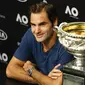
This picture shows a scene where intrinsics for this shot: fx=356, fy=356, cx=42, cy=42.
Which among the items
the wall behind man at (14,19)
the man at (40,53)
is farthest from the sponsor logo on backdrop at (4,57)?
the man at (40,53)

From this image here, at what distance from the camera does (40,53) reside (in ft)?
8.55

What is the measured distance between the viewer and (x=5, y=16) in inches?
141

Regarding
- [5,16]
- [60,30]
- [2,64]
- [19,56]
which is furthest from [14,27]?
[60,30]

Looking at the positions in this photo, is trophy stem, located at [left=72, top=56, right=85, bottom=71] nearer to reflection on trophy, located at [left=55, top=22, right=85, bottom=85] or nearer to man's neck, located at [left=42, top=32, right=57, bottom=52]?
reflection on trophy, located at [left=55, top=22, right=85, bottom=85]

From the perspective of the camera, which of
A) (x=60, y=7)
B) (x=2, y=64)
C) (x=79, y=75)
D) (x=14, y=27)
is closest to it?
(x=79, y=75)

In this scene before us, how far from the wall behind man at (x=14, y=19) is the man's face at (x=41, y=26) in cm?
69

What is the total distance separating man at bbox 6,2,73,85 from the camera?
2.43 metres

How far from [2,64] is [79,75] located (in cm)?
223

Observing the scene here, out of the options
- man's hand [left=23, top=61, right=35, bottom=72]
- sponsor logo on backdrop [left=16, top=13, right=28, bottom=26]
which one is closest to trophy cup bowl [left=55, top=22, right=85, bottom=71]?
man's hand [left=23, top=61, right=35, bottom=72]

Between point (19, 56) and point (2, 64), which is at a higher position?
point (19, 56)

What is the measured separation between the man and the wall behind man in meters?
0.62

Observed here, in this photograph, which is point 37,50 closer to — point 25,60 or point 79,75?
point 25,60

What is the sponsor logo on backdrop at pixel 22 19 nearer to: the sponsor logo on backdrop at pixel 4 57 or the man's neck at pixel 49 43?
the sponsor logo on backdrop at pixel 4 57

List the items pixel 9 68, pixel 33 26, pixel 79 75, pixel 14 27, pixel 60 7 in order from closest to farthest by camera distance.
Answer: pixel 79 75 < pixel 33 26 < pixel 9 68 < pixel 60 7 < pixel 14 27
